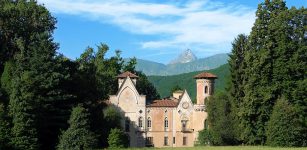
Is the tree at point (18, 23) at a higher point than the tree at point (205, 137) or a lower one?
higher

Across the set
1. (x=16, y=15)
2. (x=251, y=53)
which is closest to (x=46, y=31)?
(x=16, y=15)

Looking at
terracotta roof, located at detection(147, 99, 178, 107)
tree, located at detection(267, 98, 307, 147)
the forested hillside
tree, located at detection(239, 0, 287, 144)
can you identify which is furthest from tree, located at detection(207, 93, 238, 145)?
the forested hillside

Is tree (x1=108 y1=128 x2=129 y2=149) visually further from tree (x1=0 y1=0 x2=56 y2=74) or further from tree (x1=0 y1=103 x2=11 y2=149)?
tree (x1=0 y1=103 x2=11 y2=149)

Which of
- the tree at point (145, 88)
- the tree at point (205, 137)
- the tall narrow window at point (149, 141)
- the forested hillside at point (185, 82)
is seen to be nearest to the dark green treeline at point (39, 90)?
the tree at point (205, 137)

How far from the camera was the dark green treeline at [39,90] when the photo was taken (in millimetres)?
41844

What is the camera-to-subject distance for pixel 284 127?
49312 mm

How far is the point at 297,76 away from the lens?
51000 mm

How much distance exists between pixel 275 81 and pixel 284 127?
176 inches

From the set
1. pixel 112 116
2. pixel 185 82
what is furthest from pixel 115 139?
pixel 185 82

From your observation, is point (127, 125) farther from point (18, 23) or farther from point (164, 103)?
point (18, 23)

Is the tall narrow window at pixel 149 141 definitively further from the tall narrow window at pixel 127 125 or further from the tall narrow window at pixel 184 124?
the tall narrow window at pixel 184 124

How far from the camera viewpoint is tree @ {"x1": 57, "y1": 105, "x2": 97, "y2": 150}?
43781mm

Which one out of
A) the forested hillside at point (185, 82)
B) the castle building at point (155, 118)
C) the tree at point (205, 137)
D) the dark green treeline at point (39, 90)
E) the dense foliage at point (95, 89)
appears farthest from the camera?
the forested hillside at point (185, 82)

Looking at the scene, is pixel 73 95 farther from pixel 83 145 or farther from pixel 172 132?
pixel 172 132
